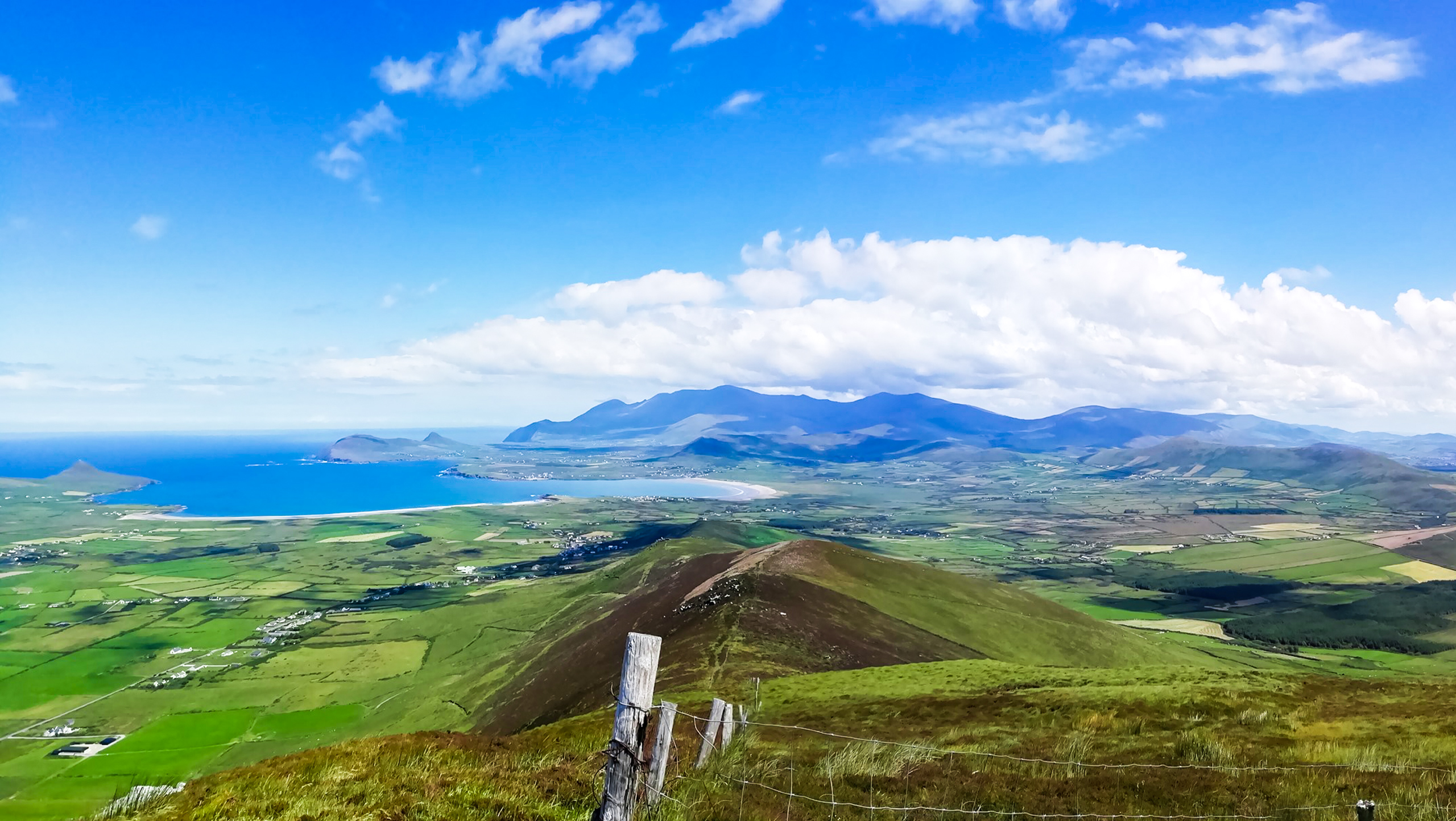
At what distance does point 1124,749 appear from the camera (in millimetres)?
20953

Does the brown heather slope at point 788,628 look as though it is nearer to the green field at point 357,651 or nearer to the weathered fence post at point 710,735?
the green field at point 357,651

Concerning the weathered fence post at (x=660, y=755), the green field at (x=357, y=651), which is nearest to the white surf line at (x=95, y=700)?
the green field at (x=357, y=651)

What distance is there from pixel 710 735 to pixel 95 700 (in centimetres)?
12269

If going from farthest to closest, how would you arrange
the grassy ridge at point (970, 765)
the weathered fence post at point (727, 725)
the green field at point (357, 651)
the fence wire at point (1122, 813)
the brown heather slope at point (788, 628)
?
1. the green field at point (357, 651)
2. the brown heather slope at point (788, 628)
3. the weathered fence post at point (727, 725)
4. the fence wire at point (1122, 813)
5. the grassy ridge at point (970, 765)

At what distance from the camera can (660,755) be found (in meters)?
10.6

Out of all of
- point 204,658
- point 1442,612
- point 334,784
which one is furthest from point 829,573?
point 1442,612

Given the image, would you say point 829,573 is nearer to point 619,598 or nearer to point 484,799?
point 619,598

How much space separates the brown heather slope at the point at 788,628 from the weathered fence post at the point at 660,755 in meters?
39.9

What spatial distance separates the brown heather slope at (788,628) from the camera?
60.4 meters

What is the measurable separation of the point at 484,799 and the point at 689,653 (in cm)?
5021

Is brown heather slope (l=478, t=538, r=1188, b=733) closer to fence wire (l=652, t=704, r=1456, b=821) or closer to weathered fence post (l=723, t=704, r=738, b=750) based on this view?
weathered fence post (l=723, t=704, r=738, b=750)

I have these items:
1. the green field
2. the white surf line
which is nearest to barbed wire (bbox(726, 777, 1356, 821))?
the green field

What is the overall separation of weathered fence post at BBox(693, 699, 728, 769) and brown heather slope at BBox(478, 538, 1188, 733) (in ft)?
116

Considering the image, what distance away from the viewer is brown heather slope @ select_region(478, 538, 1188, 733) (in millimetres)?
60406
